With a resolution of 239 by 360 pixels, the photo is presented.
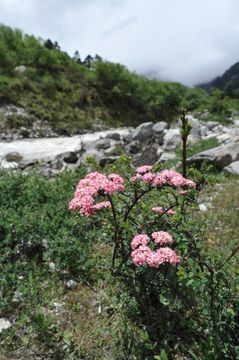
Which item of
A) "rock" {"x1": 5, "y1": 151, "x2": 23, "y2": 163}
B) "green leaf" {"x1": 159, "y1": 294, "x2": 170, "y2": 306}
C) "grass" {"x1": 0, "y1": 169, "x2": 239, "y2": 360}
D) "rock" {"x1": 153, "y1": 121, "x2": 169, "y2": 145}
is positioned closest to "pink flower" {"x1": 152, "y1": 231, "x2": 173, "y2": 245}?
"green leaf" {"x1": 159, "y1": 294, "x2": 170, "y2": 306}

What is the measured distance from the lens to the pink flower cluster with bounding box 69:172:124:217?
9.20ft

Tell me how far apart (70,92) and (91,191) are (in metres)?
29.0

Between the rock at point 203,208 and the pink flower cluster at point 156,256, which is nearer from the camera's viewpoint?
the pink flower cluster at point 156,256

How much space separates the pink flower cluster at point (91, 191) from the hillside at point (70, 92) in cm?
1872

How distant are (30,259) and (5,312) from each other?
957mm

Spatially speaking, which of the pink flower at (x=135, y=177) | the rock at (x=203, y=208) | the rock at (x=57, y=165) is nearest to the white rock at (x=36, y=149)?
the rock at (x=57, y=165)

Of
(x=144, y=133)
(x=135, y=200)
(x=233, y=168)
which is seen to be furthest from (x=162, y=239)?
(x=144, y=133)

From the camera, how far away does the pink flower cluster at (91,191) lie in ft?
9.20

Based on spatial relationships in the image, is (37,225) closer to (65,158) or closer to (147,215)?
(147,215)

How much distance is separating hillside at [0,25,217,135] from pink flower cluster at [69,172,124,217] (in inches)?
737

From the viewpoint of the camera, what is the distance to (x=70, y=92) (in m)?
30.7

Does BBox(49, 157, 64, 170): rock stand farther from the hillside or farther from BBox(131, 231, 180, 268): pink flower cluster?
the hillside

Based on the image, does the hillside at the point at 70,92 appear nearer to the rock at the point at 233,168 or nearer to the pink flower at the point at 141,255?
the rock at the point at 233,168

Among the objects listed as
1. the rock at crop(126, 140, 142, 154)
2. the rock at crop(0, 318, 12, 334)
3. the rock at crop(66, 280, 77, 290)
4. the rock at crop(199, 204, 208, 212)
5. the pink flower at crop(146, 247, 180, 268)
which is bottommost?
the rock at crop(126, 140, 142, 154)
